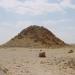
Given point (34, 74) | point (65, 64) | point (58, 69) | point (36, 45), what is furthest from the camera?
point (36, 45)

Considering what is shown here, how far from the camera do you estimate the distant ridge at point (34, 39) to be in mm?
54125

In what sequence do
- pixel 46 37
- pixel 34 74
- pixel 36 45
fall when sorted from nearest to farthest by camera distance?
1. pixel 34 74
2. pixel 36 45
3. pixel 46 37

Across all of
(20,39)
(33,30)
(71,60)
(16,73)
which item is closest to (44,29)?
(33,30)

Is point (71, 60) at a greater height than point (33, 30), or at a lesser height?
lesser

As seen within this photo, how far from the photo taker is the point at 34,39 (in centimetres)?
5528

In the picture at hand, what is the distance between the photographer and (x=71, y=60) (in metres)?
20.7

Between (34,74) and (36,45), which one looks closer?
(34,74)

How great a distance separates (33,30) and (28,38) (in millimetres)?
2844

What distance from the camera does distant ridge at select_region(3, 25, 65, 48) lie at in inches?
2131

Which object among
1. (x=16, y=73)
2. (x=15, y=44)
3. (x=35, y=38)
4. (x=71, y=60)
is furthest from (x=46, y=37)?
(x=16, y=73)

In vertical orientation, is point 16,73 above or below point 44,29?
below

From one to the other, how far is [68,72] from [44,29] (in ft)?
140

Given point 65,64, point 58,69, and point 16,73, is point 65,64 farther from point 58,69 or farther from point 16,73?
point 16,73

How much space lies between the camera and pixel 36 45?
173 feet
